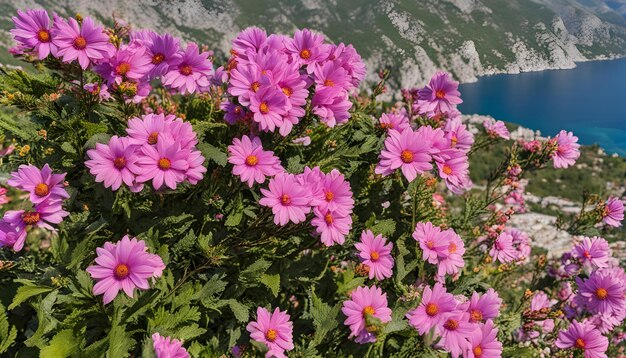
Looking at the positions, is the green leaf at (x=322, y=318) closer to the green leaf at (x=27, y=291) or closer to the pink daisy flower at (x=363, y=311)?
the pink daisy flower at (x=363, y=311)

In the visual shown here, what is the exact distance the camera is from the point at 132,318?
1777 millimetres

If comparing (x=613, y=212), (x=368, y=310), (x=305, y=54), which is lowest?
(x=613, y=212)

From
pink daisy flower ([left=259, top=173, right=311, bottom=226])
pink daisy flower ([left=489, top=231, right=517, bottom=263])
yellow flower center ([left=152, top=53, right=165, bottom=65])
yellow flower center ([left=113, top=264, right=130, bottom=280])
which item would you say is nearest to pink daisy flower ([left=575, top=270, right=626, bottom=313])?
pink daisy flower ([left=489, top=231, right=517, bottom=263])

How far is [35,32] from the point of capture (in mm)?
1741

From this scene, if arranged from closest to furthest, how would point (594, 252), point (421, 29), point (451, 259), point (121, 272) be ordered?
point (121, 272) < point (451, 259) < point (594, 252) < point (421, 29)

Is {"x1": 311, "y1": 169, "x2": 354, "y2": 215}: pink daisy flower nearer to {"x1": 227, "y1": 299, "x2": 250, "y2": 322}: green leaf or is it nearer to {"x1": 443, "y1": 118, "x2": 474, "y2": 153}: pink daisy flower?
{"x1": 227, "y1": 299, "x2": 250, "y2": 322}: green leaf

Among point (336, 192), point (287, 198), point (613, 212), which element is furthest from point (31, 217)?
point (613, 212)

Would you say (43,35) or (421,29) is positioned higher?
(43,35)

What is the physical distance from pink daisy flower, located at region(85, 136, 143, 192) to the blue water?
71.1 m

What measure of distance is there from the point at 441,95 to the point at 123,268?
2105 mm

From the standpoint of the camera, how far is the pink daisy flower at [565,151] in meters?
3.03

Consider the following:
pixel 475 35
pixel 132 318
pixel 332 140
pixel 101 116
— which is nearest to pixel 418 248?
pixel 332 140

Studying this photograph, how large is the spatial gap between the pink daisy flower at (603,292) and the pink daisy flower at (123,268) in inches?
121

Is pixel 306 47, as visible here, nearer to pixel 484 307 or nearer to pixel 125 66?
pixel 125 66
